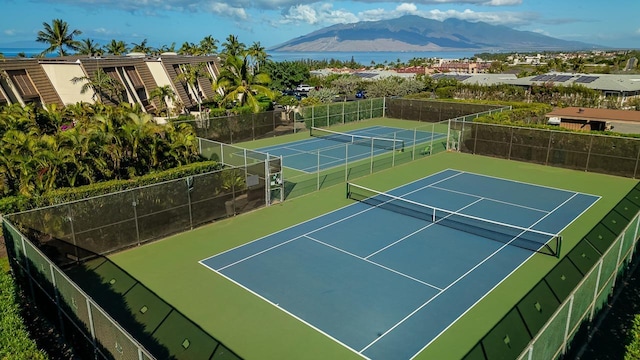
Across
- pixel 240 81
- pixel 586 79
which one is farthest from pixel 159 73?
pixel 586 79

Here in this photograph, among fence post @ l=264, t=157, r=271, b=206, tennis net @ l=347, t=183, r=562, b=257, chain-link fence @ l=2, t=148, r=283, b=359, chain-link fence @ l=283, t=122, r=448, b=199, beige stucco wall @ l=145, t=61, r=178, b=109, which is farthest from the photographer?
beige stucco wall @ l=145, t=61, r=178, b=109

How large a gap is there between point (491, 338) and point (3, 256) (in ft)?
47.4

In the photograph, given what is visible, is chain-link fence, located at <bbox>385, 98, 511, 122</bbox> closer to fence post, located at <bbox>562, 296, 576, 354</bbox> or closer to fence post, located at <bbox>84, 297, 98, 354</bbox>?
fence post, located at <bbox>562, 296, 576, 354</bbox>

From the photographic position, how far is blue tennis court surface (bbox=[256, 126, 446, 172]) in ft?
90.5

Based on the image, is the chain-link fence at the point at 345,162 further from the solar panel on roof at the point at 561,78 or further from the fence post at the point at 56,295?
the solar panel on roof at the point at 561,78

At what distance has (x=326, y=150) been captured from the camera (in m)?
31.0

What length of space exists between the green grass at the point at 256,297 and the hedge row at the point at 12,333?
376 centimetres

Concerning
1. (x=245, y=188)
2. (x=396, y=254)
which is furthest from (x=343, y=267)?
(x=245, y=188)

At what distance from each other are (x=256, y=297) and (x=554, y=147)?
70.8 ft

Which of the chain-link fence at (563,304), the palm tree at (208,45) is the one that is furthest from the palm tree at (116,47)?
the chain-link fence at (563,304)

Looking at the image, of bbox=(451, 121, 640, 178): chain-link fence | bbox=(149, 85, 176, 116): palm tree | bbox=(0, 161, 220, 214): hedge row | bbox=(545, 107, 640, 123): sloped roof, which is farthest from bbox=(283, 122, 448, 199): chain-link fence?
bbox=(149, 85, 176, 116): palm tree

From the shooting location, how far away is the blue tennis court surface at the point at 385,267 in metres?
11.4

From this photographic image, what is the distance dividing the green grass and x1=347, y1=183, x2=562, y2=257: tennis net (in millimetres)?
577

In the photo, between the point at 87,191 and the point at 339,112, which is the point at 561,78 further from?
the point at 87,191
